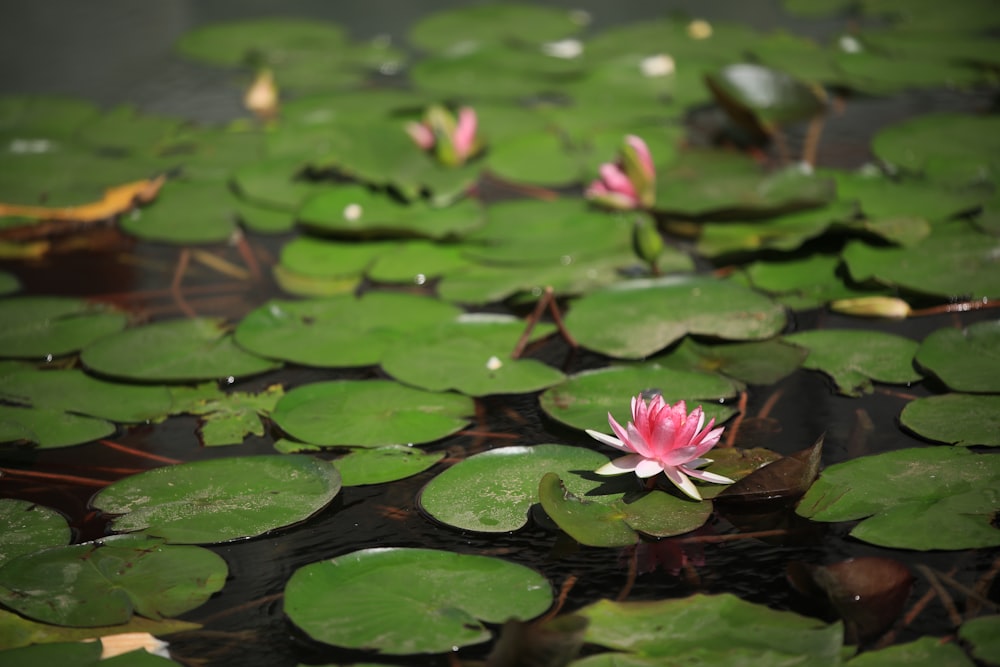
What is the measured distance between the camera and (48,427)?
184 centimetres

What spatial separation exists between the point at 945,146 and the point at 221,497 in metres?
2.17

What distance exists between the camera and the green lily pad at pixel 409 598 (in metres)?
1.31

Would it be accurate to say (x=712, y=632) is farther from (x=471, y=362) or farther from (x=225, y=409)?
(x=225, y=409)

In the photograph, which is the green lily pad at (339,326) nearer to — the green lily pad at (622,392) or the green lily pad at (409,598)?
the green lily pad at (622,392)

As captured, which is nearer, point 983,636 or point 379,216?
point 983,636

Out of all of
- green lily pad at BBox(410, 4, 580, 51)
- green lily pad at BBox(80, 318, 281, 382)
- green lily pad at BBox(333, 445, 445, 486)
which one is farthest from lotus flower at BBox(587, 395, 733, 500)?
green lily pad at BBox(410, 4, 580, 51)

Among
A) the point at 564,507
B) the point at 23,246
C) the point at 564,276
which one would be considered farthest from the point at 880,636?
the point at 23,246

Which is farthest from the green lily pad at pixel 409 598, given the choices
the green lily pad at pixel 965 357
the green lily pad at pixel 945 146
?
the green lily pad at pixel 945 146

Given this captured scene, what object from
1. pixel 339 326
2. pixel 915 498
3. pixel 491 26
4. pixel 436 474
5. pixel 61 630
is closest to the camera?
pixel 61 630

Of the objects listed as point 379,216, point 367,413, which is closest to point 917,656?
point 367,413

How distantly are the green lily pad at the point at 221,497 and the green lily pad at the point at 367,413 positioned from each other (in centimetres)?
10

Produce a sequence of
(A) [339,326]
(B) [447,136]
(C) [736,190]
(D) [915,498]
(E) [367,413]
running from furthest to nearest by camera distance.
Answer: (B) [447,136]
(C) [736,190]
(A) [339,326]
(E) [367,413]
(D) [915,498]

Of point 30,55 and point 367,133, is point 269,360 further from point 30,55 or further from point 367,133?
point 30,55

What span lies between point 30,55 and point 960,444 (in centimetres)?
375
